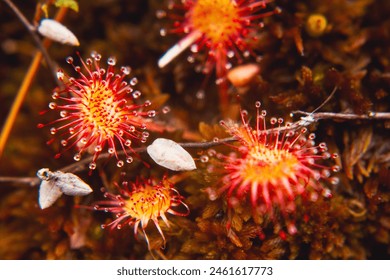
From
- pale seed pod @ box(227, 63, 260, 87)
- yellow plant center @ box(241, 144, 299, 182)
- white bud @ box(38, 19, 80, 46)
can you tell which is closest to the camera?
yellow plant center @ box(241, 144, 299, 182)

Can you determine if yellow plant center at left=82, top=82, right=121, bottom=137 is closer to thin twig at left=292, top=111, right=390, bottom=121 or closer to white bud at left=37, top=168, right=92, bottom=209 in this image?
white bud at left=37, top=168, right=92, bottom=209

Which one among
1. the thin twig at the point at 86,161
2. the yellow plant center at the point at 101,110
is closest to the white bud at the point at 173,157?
the thin twig at the point at 86,161

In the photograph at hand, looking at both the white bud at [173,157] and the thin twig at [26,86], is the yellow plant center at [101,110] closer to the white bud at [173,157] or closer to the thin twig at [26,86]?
the white bud at [173,157]

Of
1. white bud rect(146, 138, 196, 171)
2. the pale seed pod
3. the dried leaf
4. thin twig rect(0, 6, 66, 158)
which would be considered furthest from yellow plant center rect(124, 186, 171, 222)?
thin twig rect(0, 6, 66, 158)

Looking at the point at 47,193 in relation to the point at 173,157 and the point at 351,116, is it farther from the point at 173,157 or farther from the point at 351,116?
the point at 351,116

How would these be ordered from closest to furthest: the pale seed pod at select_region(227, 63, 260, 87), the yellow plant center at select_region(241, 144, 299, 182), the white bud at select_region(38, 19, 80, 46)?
the yellow plant center at select_region(241, 144, 299, 182) → the white bud at select_region(38, 19, 80, 46) → the pale seed pod at select_region(227, 63, 260, 87)

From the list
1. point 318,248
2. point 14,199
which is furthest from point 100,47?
point 318,248

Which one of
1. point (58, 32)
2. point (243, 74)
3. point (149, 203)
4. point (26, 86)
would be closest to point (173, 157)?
point (149, 203)
